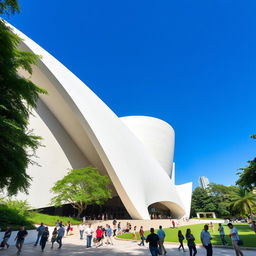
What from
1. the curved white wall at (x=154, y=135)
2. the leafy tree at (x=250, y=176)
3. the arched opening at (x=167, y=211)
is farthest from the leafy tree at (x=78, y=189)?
the curved white wall at (x=154, y=135)

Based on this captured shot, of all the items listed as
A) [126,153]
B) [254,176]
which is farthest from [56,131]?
[254,176]

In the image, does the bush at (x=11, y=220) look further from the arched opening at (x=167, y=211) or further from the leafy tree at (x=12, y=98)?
the arched opening at (x=167, y=211)

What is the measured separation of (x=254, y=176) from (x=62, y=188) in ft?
58.2

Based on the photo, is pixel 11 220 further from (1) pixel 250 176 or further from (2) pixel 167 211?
(2) pixel 167 211

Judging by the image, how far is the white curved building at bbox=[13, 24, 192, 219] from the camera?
65.8ft

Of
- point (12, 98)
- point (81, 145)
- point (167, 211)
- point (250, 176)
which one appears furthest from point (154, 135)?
point (12, 98)

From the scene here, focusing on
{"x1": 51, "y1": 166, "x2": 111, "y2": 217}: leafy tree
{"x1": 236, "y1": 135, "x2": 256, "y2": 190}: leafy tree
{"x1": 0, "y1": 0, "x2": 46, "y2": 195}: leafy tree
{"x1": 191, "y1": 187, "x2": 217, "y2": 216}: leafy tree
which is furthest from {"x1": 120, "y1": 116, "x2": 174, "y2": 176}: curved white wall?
{"x1": 0, "y1": 0, "x2": 46, "y2": 195}: leafy tree

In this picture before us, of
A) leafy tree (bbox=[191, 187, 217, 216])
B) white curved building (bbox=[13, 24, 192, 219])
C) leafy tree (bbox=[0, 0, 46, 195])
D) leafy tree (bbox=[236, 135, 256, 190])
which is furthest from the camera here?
leafy tree (bbox=[191, 187, 217, 216])

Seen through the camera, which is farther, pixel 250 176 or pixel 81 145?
pixel 81 145

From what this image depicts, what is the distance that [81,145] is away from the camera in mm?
27953

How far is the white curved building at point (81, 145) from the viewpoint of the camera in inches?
790

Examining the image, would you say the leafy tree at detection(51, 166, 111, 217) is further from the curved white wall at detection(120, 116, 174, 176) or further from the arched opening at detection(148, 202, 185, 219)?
the curved white wall at detection(120, 116, 174, 176)

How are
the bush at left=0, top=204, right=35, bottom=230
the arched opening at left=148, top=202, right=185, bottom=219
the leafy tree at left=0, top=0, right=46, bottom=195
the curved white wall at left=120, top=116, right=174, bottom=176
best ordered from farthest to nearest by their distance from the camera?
1. the curved white wall at left=120, top=116, right=174, bottom=176
2. the arched opening at left=148, top=202, right=185, bottom=219
3. the bush at left=0, top=204, right=35, bottom=230
4. the leafy tree at left=0, top=0, right=46, bottom=195

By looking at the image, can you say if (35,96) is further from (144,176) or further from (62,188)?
(144,176)
